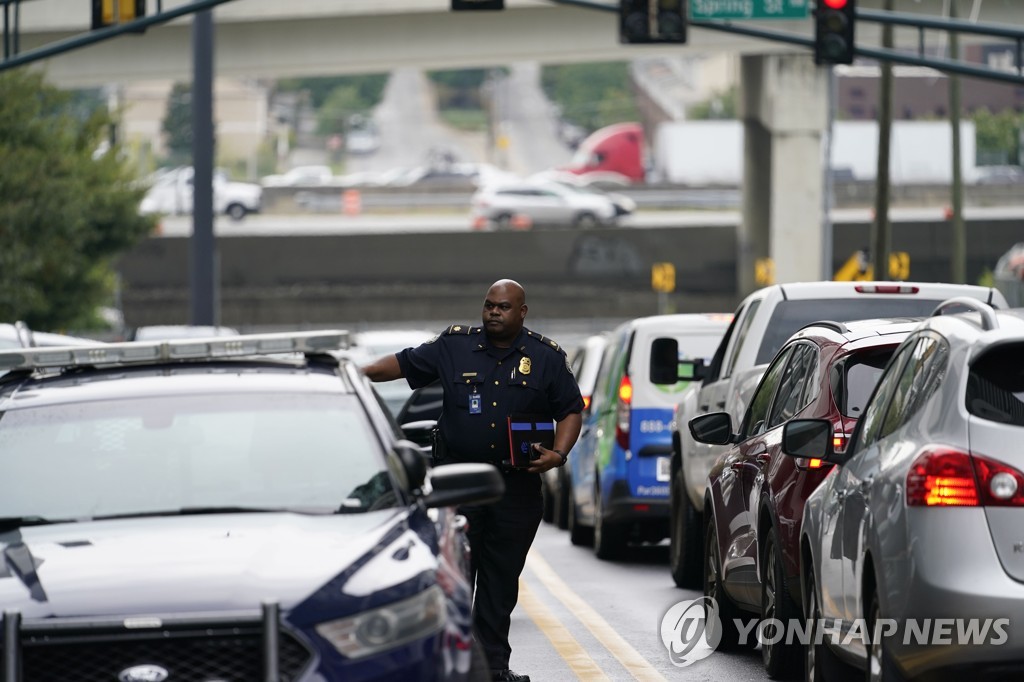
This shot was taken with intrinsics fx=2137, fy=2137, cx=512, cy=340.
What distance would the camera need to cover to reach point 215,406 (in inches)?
296

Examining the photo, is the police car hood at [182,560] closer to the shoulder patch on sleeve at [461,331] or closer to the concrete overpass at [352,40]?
the shoulder patch on sleeve at [461,331]

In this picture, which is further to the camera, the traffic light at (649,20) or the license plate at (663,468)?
the traffic light at (649,20)

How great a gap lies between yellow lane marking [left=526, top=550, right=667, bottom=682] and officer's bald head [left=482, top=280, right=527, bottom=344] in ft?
6.38

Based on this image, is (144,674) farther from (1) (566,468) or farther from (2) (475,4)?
(2) (475,4)

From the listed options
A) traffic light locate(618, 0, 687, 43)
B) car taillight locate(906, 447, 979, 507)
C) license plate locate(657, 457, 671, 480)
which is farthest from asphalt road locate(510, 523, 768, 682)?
traffic light locate(618, 0, 687, 43)

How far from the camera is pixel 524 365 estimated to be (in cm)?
934

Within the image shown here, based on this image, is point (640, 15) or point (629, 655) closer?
point (629, 655)

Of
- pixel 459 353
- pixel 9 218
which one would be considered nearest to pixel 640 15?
pixel 9 218

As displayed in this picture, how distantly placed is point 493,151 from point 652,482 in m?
132

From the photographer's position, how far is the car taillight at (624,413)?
54.8 ft

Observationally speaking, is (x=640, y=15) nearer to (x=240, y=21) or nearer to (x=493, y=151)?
(x=240, y=21)

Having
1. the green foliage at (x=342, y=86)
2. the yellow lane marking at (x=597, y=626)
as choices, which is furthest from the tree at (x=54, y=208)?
the green foliage at (x=342, y=86)

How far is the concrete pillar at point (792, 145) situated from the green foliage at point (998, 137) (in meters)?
61.2

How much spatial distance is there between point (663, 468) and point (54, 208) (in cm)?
1827
